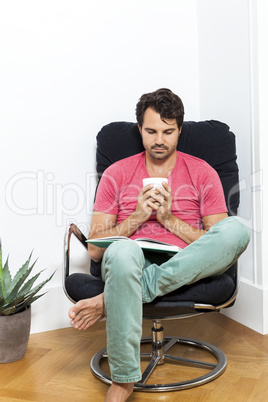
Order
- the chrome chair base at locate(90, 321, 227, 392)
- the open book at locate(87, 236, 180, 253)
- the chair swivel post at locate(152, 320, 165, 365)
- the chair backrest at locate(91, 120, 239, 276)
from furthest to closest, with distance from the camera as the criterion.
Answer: the chair backrest at locate(91, 120, 239, 276) < the chair swivel post at locate(152, 320, 165, 365) < the chrome chair base at locate(90, 321, 227, 392) < the open book at locate(87, 236, 180, 253)

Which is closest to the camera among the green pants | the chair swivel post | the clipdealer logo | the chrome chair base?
the green pants

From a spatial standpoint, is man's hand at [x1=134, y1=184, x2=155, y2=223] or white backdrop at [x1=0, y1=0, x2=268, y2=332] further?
white backdrop at [x1=0, y1=0, x2=268, y2=332]

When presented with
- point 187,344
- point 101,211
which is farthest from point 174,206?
point 187,344

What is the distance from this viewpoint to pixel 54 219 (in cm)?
250

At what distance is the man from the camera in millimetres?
1591

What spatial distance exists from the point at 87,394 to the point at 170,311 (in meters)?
0.46

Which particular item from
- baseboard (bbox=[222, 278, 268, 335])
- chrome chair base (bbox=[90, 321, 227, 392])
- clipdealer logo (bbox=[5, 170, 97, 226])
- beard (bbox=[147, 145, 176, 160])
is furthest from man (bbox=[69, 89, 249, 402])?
baseboard (bbox=[222, 278, 268, 335])

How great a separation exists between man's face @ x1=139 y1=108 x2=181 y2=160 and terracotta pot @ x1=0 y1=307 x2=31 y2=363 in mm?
923

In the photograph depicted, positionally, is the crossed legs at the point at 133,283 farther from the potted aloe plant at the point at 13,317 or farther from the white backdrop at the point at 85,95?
the white backdrop at the point at 85,95

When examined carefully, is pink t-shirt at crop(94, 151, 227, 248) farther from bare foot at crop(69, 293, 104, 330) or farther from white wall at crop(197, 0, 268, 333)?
bare foot at crop(69, 293, 104, 330)

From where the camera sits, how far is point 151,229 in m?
2.10

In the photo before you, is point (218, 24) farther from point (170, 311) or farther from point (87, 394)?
point (87, 394)

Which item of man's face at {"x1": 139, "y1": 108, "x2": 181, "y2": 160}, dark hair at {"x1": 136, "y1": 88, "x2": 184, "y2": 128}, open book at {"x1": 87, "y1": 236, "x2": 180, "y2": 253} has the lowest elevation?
open book at {"x1": 87, "y1": 236, "x2": 180, "y2": 253}

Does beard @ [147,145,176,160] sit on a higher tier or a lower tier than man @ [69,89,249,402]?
higher
